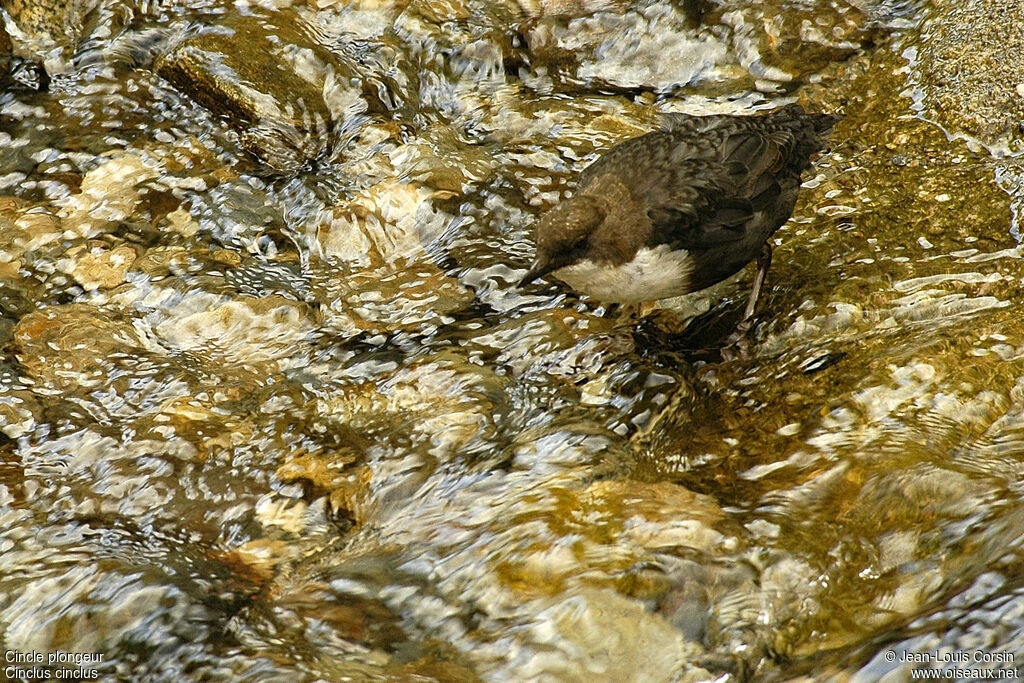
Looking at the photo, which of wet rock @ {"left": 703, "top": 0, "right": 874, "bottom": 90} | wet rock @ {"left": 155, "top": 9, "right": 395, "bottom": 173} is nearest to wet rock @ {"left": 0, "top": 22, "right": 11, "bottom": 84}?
wet rock @ {"left": 155, "top": 9, "right": 395, "bottom": 173}

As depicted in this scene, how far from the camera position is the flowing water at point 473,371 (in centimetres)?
280

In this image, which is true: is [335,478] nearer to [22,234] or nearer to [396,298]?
[396,298]

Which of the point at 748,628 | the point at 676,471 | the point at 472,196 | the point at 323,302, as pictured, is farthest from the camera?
the point at 472,196

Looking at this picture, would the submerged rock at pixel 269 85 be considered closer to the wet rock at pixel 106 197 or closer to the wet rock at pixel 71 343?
the wet rock at pixel 106 197

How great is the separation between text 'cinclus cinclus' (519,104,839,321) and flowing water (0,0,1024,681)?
293 mm

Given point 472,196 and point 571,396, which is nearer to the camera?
point 571,396

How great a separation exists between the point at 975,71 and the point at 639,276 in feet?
8.52

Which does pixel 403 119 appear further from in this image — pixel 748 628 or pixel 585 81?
pixel 748 628

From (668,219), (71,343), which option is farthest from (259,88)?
(668,219)

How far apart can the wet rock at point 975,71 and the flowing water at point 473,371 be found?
0.09 meters

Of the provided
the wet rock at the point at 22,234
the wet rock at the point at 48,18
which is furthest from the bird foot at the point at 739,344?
the wet rock at the point at 48,18

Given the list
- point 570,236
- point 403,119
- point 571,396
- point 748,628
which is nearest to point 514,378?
point 571,396

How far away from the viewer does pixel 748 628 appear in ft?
8.89

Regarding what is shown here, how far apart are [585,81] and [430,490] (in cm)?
333
